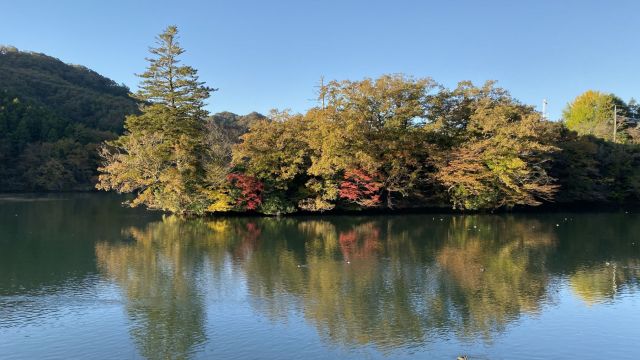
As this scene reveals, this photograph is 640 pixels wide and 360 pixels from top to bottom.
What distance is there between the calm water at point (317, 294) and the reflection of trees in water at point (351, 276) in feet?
0.21

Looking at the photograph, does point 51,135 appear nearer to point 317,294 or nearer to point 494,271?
point 317,294

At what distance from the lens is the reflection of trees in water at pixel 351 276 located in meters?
12.2

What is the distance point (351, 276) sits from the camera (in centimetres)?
1692

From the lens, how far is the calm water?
1092cm

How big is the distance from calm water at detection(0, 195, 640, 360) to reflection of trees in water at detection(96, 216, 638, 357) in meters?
0.06

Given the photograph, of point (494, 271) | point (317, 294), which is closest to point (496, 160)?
point (494, 271)

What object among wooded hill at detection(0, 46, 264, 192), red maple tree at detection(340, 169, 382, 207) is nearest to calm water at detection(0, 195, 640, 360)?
red maple tree at detection(340, 169, 382, 207)

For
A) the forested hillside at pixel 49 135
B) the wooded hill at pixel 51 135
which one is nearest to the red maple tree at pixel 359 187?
the wooded hill at pixel 51 135

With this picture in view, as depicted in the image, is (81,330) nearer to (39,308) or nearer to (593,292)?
(39,308)

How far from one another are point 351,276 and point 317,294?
2.48m

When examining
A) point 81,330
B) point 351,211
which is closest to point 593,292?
point 81,330

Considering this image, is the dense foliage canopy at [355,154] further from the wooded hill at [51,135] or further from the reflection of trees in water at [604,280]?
the wooded hill at [51,135]

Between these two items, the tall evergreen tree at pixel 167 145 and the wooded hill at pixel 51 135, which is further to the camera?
the wooded hill at pixel 51 135

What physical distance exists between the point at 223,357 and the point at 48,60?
12422cm
